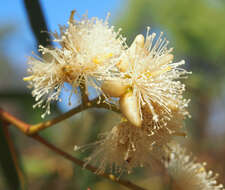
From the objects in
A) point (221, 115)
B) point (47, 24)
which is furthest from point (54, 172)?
point (221, 115)

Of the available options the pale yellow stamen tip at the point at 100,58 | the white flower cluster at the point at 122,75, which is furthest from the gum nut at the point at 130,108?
the pale yellow stamen tip at the point at 100,58

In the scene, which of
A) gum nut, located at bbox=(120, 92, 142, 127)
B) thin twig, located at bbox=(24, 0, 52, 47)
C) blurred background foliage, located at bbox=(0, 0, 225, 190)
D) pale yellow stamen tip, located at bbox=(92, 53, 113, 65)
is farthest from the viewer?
blurred background foliage, located at bbox=(0, 0, 225, 190)

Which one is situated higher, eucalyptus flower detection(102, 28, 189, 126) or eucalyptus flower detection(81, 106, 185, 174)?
eucalyptus flower detection(102, 28, 189, 126)

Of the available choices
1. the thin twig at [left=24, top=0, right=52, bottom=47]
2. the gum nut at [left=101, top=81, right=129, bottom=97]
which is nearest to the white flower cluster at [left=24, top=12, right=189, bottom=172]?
the gum nut at [left=101, top=81, right=129, bottom=97]

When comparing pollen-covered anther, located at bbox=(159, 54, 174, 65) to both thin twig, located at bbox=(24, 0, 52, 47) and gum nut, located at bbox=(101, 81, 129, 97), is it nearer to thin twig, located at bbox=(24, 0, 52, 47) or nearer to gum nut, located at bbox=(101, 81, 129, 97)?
gum nut, located at bbox=(101, 81, 129, 97)

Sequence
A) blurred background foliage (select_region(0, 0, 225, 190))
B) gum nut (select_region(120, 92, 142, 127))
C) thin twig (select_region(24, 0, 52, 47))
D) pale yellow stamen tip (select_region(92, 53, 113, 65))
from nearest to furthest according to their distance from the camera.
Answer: gum nut (select_region(120, 92, 142, 127)) → pale yellow stamen tip (select_region(92, 53, 113, 65)) → thin twig (select_region(24, 0, 52, 47)) → blurred background foliage (select_region(0, 0, 225, 190))

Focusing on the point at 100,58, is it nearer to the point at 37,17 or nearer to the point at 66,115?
the point at 66,115

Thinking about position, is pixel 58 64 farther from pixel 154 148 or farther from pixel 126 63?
pixel 154 148
